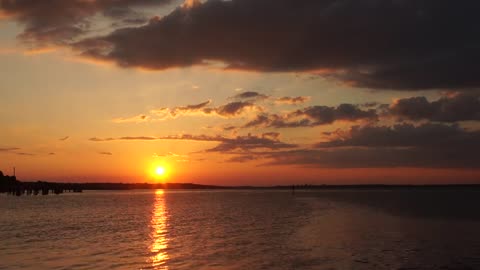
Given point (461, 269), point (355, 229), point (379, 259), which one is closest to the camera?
point (461, 269)

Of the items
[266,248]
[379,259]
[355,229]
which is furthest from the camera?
[355,229]

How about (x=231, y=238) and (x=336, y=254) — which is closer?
(x=336, y=254)

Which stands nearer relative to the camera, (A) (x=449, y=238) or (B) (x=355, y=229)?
(A) (x=449, y=238)

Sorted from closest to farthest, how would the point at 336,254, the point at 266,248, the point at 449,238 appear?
1. the point at 336,254
2. the point at 266,248
3. the point at 449,238

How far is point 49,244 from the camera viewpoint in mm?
37531

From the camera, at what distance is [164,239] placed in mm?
41719

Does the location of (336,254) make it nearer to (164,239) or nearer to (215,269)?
(215,269)

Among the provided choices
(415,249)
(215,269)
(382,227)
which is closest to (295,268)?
(215,269)

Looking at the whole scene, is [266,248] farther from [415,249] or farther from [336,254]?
[415,249]

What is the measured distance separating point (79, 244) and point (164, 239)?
689 centimetres

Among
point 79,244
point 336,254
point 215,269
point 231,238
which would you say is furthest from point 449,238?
point 79,244

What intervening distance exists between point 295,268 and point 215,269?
13.6 feet

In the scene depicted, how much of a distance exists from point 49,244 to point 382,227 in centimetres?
2991

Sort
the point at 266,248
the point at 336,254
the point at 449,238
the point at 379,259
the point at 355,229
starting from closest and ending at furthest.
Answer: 1. the point at 379,259
2. the point at 336,254
3. the point at 266,248
4. the point at 449,238
5. the point at 355,229
